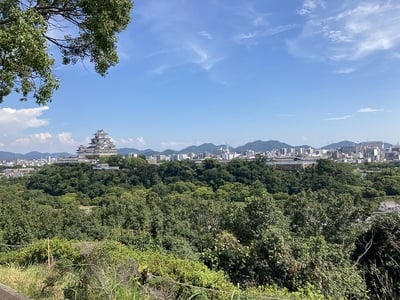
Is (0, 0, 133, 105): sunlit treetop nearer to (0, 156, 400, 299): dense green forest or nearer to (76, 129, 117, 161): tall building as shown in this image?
(0, 156, 400, 299): dense green forest

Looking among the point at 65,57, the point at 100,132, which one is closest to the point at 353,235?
the point at 65,57

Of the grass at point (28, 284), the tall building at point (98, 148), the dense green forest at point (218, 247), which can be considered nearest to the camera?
the grass at point (28, 284)

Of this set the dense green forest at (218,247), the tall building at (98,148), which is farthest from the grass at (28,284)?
the tall building at (98,148)

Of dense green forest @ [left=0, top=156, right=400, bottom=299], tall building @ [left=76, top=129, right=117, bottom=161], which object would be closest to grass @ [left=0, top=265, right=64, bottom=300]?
dense green forest @ [left=0, top=156, right=400, bottom=299]

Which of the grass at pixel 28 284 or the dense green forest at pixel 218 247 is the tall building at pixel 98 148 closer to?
the dense green forest at pixel 218 247

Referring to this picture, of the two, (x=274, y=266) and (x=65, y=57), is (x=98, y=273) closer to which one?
(x=65, y=57)
